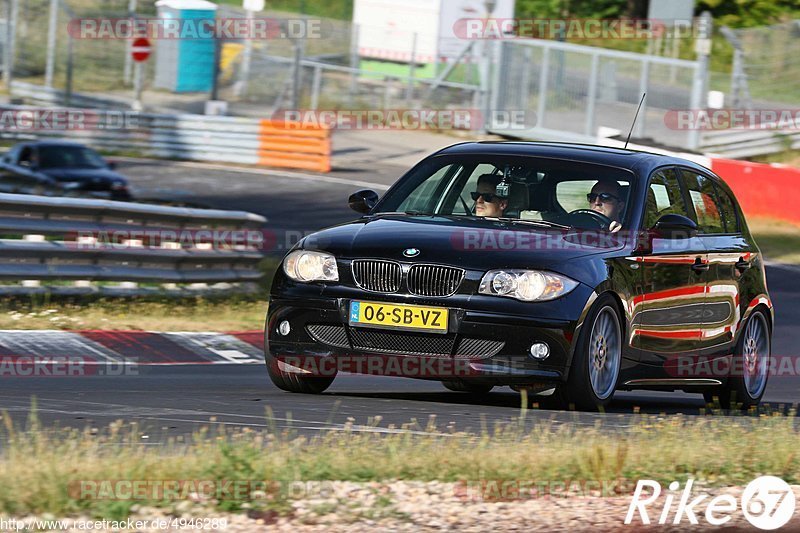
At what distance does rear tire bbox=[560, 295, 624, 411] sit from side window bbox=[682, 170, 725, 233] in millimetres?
1536

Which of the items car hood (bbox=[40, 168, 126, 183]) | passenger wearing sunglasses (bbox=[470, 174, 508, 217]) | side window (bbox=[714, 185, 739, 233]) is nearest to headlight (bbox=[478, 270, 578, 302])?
passenger wearing sunglasses (bbox=[470, 174, 508, 217])


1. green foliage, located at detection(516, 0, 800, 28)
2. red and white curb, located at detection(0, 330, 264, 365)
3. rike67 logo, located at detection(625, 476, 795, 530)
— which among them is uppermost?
green foliage, located at detection(516, 0, 800, 28)

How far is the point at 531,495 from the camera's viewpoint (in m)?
5.52

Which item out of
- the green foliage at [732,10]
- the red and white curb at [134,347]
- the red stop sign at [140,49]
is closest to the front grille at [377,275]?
the red and white curb at [134,347]

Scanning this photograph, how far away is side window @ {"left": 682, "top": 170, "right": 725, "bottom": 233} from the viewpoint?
9773 mm

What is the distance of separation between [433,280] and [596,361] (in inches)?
40.7

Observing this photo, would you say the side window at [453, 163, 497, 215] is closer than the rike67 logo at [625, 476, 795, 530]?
No

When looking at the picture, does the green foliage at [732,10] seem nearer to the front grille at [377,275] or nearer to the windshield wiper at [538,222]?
the windshield wiper at [538,222]

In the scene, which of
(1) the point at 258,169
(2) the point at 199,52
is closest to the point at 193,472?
(1) the point at 258,169

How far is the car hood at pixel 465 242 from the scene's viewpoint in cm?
800

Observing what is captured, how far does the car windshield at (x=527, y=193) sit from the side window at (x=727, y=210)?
1.39m

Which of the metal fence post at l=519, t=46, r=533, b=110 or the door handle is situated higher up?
the metal fence post at l=519, t=46, r=533, b=110

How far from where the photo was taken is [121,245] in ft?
42.5

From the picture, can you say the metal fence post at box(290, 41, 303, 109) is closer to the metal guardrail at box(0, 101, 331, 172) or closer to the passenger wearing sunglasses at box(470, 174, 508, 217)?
the metal guardrail at box(0, 101, 331, 172)
